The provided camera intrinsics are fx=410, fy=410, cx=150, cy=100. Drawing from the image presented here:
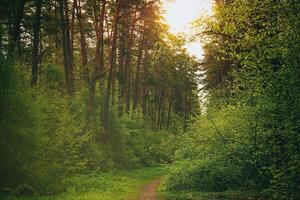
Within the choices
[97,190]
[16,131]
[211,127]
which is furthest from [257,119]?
[97,190]

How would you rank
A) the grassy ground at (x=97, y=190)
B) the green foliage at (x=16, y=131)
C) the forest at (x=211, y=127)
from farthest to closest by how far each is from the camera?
1. the grassy ground at (x=97, y=190)
2. the green foliage at (x=16, y=131)
3. the forest at (x=211, y=127)

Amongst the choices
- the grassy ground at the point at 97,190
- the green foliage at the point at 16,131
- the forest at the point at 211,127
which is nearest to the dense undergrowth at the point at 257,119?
the forest at the point at 211,127

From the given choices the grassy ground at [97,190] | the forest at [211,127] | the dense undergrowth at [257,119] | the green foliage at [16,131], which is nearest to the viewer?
the dense undergrowth at [257,119]

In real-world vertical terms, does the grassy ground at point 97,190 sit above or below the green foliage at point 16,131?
below

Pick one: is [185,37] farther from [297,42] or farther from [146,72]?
[146,72]

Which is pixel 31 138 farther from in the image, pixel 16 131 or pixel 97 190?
pixel 97 190

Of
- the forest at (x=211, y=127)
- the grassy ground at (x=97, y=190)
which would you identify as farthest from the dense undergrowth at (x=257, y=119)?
the grassy ground at (x=97, y=190)

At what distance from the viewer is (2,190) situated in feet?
48.2

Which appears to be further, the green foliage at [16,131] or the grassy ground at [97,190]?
the grassy ground at [97,190]

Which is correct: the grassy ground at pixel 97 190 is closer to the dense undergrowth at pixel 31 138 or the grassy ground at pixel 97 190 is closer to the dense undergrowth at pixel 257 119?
the dense undergrowth at pixel 31 138

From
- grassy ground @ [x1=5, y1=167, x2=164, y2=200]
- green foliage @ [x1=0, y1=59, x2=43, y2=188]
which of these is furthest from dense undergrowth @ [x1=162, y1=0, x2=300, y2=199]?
green foliage @ [x1=0, y1=59, x2=43, y2=188]

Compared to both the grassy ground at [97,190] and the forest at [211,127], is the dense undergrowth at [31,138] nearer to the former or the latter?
the forest at [211,127]

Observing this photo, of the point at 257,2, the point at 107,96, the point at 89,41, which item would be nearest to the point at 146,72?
the point at 89,41

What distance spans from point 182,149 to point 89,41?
25381mm
